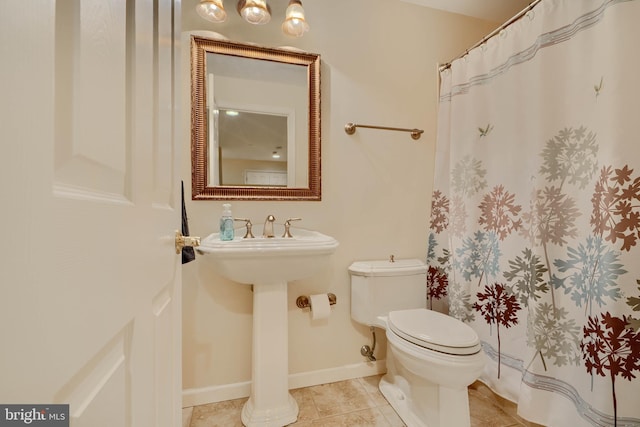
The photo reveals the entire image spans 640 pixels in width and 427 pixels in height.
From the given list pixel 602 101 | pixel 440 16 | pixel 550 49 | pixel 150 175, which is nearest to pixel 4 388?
pixel 150 175

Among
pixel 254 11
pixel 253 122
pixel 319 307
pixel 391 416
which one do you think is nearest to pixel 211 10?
pixel 254 11

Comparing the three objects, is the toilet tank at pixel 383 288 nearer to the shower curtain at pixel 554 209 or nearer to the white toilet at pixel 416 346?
the white toilet at pixel 416 346

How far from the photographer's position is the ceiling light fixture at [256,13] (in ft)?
4.08

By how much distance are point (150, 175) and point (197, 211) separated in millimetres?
886

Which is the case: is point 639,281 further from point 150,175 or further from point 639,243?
point 150,175

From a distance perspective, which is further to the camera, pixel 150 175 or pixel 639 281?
pixel 639 281

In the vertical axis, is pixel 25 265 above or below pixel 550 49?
below

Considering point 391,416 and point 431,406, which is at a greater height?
point 431,406

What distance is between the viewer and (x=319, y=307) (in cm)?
141

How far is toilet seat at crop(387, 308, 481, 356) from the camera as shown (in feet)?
3.36

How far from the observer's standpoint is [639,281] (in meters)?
0.82

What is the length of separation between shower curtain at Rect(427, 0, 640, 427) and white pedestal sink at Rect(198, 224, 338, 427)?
832mm

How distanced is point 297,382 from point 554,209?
1.50m

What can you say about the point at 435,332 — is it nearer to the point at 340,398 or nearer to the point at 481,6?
the point at 340,398
